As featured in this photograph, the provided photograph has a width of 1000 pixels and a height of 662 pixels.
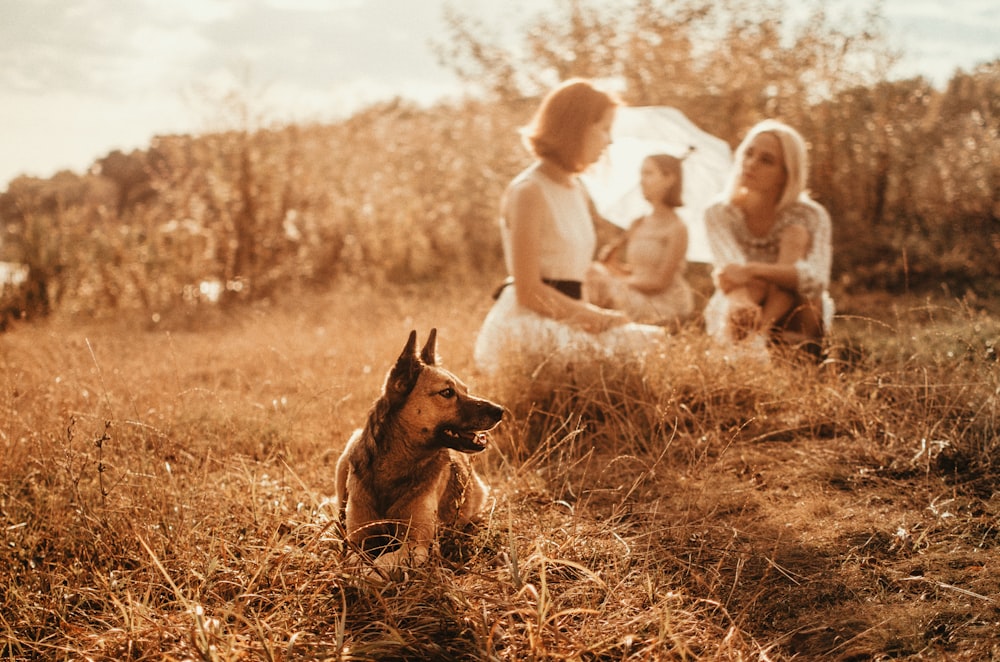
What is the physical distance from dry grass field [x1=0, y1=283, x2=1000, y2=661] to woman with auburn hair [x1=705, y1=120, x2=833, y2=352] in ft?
2.00

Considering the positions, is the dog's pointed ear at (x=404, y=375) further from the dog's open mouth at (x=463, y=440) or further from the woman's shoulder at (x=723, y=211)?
the woman's shoulder at (x=723, y=211)

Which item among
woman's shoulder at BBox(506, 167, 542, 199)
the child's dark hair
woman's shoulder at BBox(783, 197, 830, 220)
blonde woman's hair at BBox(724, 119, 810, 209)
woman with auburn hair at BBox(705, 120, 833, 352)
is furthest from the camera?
the child's dark hair

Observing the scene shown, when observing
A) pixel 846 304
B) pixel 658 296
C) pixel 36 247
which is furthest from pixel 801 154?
pixel 36 247

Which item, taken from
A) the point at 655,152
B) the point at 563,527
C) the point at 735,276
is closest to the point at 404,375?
the point at 563,527

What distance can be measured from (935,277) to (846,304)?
4.89 ft

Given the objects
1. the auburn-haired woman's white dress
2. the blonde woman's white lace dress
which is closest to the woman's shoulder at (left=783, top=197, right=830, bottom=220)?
the blonde woman's white lace dress

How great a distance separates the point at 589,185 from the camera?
6969mm

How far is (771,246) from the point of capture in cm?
596

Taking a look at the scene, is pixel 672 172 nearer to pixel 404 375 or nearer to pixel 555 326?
pixel 555 326

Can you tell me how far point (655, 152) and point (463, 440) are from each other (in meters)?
4.73

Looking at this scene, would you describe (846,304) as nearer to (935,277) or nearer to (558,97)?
(935,277)

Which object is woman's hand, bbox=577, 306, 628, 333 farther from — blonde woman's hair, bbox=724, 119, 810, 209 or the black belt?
blonde woman's hair, bbox=724, 119, 810, 209

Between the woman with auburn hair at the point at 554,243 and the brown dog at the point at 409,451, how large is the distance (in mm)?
1894

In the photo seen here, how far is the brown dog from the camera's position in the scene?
2611 mm
